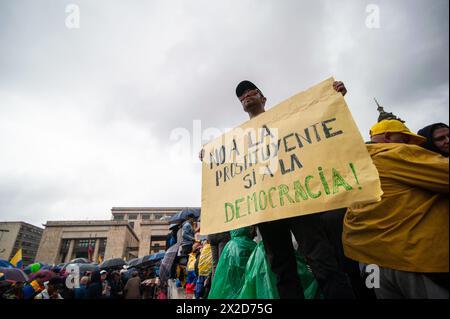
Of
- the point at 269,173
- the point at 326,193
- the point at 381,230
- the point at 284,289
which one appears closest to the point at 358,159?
the point at 326,193

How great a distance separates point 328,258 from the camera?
1435mm

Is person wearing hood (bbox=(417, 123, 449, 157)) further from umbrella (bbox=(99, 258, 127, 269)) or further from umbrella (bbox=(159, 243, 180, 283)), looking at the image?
umbrella (bbox=(99, 258, 127, 269))

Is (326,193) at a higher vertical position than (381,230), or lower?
higher

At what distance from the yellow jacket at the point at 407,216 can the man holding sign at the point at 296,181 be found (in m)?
0.24

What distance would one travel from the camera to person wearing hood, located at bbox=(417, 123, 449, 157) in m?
1.35

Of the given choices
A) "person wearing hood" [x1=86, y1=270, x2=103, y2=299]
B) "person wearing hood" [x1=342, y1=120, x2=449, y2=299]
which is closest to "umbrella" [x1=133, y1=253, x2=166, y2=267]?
"person wearing hood" [x1=86, y1=270, x2=103, y2=299]

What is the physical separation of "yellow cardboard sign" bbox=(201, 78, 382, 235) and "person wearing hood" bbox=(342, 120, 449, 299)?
0.26 metres

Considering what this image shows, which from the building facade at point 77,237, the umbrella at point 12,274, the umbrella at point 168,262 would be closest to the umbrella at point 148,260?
the umbrella at point 12,274

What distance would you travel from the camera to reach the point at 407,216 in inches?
47.9

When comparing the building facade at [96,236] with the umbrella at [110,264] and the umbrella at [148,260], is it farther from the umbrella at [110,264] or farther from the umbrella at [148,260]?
the umbrella at [110,264]

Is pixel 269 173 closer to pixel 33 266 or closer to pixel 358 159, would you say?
pixel 358 159

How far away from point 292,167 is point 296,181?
124 mm

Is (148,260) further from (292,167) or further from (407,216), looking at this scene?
(407,216)
